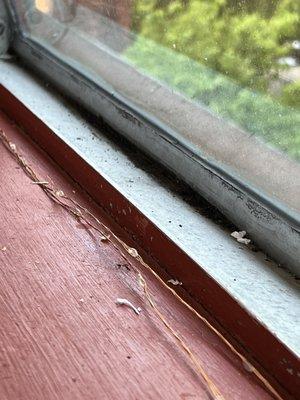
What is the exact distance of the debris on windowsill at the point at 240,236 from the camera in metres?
0.72

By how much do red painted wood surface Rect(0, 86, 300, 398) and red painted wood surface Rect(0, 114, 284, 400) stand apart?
0.07 feet

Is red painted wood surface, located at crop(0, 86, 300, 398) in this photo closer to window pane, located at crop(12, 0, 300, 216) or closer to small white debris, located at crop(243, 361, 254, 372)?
small white debris, located at crop(243, 361, 254, 372)

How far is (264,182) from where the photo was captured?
2.31ft

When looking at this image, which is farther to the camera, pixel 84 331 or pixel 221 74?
pixel 221 74

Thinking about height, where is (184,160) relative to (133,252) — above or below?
above

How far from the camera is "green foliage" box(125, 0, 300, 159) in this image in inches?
25.8

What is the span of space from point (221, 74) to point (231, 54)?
0.12 ft

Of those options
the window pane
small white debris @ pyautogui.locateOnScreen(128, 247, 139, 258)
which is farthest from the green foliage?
small white debris @ pyautogui.locateOnScreen(128, 247, 139, 258)

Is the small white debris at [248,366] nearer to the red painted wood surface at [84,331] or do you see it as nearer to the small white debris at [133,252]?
the red painted wood surface at [84,331]

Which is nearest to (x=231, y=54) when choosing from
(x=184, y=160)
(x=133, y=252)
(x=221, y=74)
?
(x=221, y=74)

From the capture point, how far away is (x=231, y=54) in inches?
28.8

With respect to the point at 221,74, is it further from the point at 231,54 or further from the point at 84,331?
the point at 84,331

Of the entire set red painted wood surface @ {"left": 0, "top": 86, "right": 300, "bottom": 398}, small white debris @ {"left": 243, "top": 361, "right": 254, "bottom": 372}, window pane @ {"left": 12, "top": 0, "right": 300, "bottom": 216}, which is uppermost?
window pane @ {"left": 12, "top": 0, "right": 300, "bottom": 216}

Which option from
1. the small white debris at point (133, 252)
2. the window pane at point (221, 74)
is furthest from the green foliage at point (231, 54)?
the small white debris at point (133, 252)
